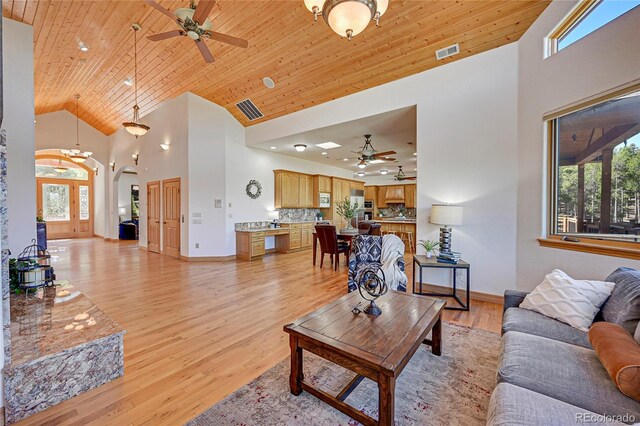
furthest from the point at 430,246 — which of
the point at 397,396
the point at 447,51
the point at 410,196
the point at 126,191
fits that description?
the point at 126,191

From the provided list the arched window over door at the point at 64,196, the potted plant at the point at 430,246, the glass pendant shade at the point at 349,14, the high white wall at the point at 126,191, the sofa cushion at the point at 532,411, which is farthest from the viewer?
the high white wall at the point at 126,191

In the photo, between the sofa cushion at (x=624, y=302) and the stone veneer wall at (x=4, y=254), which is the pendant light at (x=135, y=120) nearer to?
the stone veneer wall at (x=4, y=254)

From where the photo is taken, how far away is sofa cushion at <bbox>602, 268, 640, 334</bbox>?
1636 mm

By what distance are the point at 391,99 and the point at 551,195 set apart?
2.65 metres

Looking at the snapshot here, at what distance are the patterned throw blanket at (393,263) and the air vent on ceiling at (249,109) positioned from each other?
4411 mm

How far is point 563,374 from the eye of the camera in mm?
1374

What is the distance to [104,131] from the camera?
9.85m

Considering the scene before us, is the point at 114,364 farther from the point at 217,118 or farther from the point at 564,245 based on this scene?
the point at 217,118

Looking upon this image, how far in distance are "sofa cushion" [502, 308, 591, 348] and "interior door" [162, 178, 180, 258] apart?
6964 millimetres

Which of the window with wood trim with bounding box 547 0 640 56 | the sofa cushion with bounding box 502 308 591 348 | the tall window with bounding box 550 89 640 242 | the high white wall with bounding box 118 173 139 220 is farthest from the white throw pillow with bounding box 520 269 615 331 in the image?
the high white wall with bounding box 118 173 139 220

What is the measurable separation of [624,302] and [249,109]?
263 inches

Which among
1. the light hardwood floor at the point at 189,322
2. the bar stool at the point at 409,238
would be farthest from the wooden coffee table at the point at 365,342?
the bar stool at the point at 409,238

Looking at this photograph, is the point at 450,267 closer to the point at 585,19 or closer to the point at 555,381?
the point at 555,381

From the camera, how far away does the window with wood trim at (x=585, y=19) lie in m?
2.37
